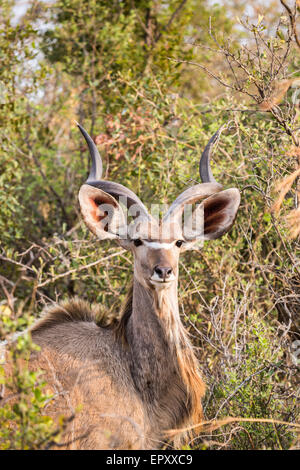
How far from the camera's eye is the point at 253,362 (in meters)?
4.13

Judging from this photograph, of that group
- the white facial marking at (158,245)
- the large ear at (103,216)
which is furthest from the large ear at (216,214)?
the large ear at (103,216)

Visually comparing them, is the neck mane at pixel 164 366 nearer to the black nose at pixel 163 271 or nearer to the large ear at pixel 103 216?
the black nose at pixel 163 271

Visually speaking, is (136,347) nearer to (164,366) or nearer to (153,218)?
(164,366)

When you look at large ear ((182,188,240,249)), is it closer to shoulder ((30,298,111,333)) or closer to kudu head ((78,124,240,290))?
kudu head ((78,124,240,290))

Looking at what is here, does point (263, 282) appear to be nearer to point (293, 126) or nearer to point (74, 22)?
point (293, 126)

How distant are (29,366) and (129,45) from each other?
522 centimetres

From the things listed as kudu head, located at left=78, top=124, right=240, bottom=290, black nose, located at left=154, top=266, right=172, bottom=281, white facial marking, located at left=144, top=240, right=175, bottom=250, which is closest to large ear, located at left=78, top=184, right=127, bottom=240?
kudu head, located at left=78, top=124, right=240, bottom=290

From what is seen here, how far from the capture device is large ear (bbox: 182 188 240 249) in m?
4.32

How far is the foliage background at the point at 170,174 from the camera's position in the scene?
4062 millimetres

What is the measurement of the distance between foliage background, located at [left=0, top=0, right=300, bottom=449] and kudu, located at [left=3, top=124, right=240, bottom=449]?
0.25 metres

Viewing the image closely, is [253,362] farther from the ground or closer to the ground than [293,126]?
closer to the ground

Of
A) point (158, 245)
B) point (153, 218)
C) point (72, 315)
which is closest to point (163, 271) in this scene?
point (158, 245)
